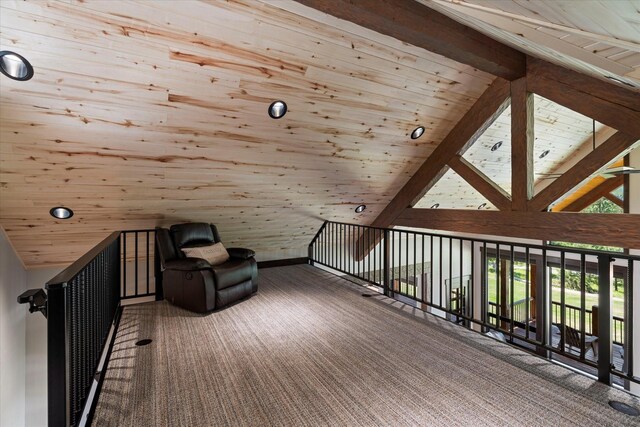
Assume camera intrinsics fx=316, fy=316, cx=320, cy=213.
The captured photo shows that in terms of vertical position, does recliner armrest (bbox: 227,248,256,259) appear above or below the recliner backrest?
below

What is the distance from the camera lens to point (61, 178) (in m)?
3.10

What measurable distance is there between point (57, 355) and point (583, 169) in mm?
4803

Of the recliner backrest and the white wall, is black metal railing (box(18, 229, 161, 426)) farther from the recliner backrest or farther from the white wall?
the white wall

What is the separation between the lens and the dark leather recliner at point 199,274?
11.0ft

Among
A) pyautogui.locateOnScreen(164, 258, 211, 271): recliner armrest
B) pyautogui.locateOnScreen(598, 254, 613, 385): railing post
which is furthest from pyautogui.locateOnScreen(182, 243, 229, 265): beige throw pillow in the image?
pyautogui.locateOnScreen(598, 254, 613, 385): railing post

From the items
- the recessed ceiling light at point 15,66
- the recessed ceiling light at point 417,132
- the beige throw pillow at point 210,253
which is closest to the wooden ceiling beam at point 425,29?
the recessed ceiling light at point 417,132

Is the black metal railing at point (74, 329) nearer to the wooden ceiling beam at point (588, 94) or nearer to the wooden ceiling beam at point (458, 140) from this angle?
the wooden ceiling beam at point (458, 140)

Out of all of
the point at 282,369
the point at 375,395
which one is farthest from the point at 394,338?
the point at 282,369

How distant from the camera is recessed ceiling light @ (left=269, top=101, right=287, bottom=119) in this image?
3.11m

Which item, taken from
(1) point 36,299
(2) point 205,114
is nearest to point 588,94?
(2) point 205,114

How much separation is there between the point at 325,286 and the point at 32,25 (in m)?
3.82

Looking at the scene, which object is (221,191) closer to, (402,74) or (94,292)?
(94,292)

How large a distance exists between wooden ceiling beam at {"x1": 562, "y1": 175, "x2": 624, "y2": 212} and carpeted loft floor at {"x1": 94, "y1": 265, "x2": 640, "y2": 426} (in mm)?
5278

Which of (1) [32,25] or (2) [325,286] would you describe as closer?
(1) [32,25]
